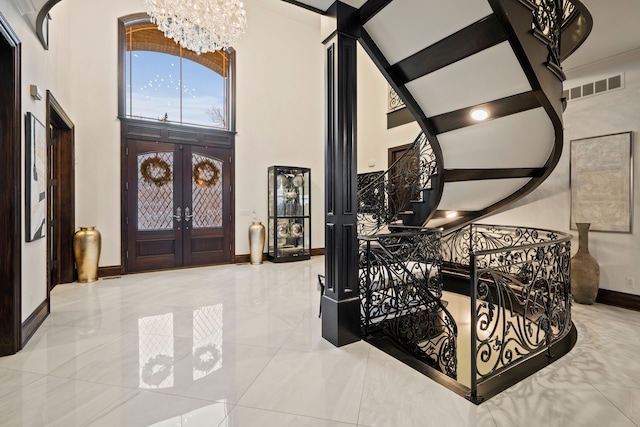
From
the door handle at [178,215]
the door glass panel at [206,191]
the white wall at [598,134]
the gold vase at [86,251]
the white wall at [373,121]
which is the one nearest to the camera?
the white wall at [598,134]

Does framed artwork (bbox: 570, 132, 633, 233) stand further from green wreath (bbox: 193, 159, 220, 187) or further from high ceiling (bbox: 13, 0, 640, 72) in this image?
green wreath (bbox: 193, 159, 220, 187)

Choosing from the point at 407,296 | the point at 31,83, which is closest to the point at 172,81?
the point at 31,83

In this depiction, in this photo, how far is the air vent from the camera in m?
3.99

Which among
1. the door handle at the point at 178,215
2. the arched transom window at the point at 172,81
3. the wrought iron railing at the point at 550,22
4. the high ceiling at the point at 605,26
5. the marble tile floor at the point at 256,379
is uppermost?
the arched transom window at the point at 172,81

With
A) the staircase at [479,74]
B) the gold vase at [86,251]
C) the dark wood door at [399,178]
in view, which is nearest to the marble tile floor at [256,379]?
the gold vase at [86,251]

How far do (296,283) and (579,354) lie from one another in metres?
3.49

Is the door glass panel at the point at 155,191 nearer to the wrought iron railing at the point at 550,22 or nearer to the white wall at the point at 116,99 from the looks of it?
the white wall at the point at 116,99

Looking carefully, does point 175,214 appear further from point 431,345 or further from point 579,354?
point 579,354

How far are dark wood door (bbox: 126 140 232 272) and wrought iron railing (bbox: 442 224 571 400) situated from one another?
4.60 meters

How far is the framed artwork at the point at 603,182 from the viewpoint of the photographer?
3930 mm

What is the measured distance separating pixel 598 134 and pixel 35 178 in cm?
667

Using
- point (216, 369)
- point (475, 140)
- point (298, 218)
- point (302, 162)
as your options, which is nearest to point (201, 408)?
point (216, 369)

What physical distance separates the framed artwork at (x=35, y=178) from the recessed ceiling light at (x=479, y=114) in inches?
170

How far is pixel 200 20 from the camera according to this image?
14.7ft
